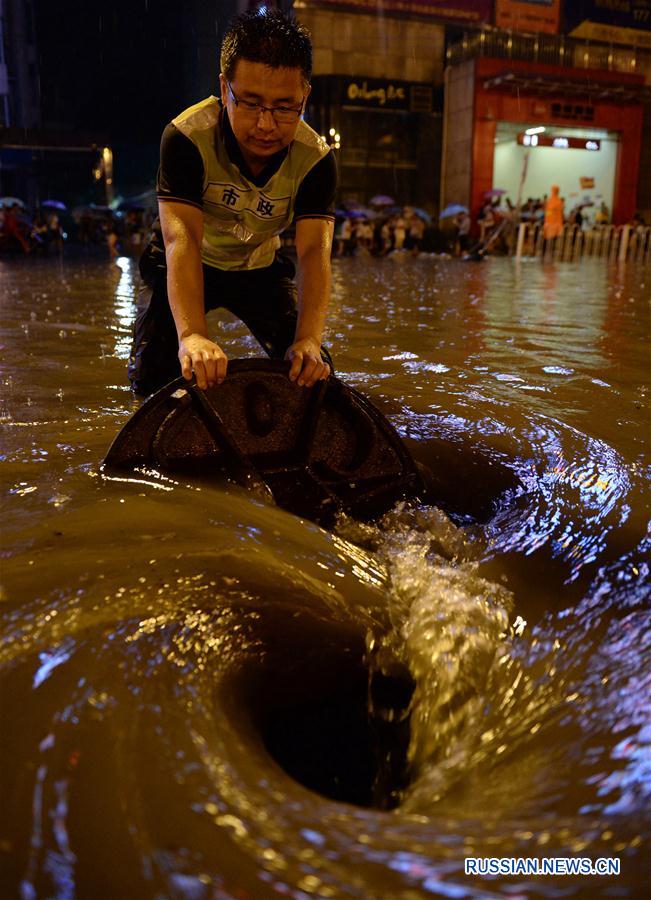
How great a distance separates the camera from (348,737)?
1.52m

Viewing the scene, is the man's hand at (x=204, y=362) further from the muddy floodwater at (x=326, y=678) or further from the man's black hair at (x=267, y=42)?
the man's black hair at (x=267, y=42)

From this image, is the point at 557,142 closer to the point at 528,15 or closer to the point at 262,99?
the point at 528,15

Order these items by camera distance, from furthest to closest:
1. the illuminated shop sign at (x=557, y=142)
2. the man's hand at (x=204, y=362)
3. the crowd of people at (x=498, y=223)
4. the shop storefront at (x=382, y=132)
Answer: the illuminated shop sign at (x=557, y=142) → the shop storefront at (x=382, y=132) → the crowd of people at (x=498, y=223) → the man's hand at (x=204, y=362)

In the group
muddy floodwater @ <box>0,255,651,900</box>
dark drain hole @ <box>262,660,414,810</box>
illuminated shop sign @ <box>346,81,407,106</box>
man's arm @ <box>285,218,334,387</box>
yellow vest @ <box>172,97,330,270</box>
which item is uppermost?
illuminated shop sign @ <box>346,81,407,106</box>

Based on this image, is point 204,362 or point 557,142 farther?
point 557,142

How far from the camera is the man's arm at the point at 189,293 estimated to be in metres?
2.29

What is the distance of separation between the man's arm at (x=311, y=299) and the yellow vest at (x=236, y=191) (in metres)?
0.16

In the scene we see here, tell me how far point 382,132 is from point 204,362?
A: 26.3 meters

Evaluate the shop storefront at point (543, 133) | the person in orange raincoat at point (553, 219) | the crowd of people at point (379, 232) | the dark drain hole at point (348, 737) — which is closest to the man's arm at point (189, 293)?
the dark drain hole at point (348, 737)

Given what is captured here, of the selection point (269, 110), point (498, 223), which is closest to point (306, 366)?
point (269, 110)

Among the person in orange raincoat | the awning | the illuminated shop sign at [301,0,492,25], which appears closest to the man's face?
the person in orange raincoat

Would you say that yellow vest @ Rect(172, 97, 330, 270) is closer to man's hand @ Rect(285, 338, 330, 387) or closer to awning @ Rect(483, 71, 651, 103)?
man's hand @ Rect(285, 338, 330, 387)

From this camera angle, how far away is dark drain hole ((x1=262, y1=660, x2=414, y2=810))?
1.41m

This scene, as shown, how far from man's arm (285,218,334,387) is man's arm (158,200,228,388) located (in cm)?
30
